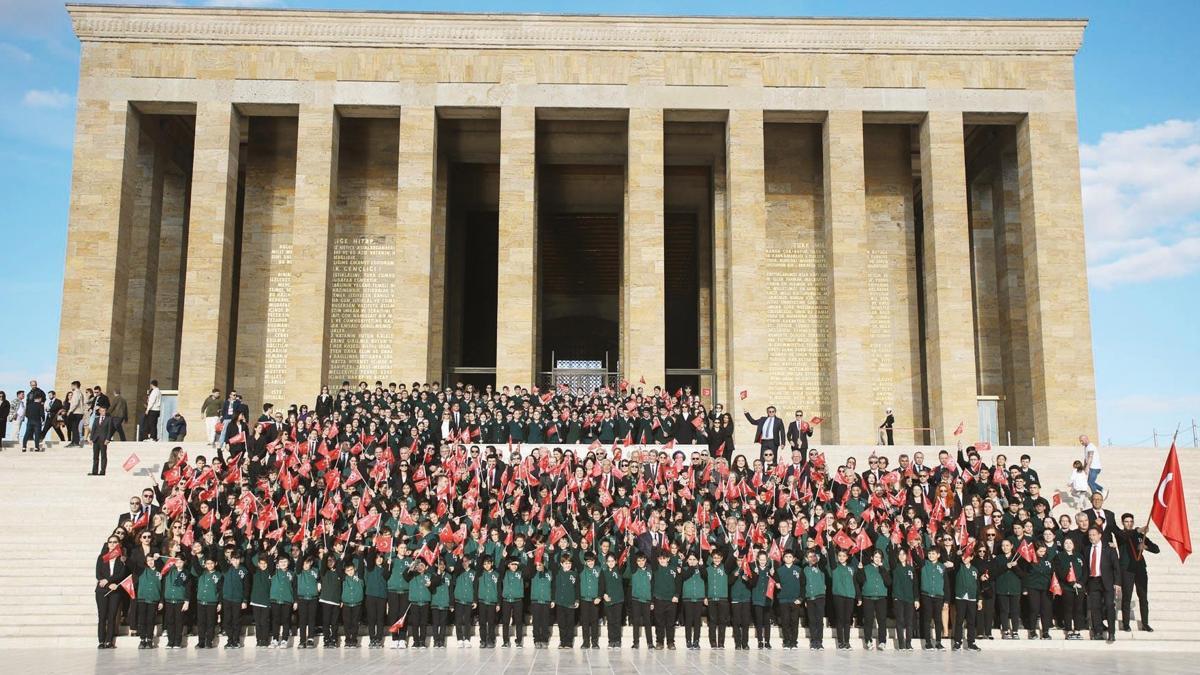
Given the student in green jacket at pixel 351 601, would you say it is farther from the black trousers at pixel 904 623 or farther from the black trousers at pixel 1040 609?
the black trousers at pixel 1040 609

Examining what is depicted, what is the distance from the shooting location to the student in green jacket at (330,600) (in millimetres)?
12577

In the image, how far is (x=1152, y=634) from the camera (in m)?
13.1

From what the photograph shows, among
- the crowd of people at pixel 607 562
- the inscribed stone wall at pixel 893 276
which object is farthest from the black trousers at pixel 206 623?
the inscribed stone wall at pixel 893 276

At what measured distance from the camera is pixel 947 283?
86.9ft

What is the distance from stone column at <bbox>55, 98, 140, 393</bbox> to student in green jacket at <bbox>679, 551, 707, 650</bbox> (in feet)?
58.9

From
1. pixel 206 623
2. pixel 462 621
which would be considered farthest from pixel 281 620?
pixel 462 621

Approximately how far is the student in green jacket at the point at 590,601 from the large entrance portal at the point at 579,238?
16739 mm

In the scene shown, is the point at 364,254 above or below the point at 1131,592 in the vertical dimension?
above

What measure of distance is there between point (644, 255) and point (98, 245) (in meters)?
13.5

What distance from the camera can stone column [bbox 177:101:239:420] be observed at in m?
25.5

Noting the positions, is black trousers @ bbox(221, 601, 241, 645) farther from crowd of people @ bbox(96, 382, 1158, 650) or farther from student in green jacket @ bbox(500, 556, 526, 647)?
student in green jacket @ bbox(500, 556, 526, 647)

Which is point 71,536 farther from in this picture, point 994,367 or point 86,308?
point 994,367

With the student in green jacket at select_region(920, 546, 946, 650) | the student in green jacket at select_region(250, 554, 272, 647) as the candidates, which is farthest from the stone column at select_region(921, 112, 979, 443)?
the student in green jacket at select_region(250, 554, 272, 647)

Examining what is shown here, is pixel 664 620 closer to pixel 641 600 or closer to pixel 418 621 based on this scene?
pixel 641 600
